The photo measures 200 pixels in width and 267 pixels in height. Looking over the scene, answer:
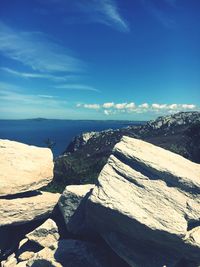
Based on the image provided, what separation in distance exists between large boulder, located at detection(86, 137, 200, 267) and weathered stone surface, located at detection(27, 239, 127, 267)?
997 mm

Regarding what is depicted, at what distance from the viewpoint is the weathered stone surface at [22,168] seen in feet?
58.3

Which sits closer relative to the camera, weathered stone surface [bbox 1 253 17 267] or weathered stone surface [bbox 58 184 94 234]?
weathered stone surface [bbox 58 184 94 234]

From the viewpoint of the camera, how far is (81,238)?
17.7 metres

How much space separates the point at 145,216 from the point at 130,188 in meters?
1.62

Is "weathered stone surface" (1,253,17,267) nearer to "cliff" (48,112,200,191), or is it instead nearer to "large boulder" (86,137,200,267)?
"large boulder" (86,137,200,267)

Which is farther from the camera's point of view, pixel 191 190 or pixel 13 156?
pixel 13 156

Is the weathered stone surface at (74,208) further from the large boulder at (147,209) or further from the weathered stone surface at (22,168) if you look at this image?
the weathered stone surface at (22,168)

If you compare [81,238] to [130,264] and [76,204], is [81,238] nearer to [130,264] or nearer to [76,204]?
[76,204]

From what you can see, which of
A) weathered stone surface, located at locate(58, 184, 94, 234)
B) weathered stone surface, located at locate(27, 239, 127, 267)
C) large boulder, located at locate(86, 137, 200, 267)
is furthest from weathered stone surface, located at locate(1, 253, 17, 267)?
large boulder, located at locate(86, 137, 200, 267)

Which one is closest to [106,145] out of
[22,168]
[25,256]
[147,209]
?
[22,168]

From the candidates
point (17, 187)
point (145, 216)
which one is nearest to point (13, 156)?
point (17, 187)

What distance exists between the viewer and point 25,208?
18156 millimetres

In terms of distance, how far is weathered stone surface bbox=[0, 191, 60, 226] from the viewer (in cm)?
1761

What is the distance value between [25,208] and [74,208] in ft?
9.05
